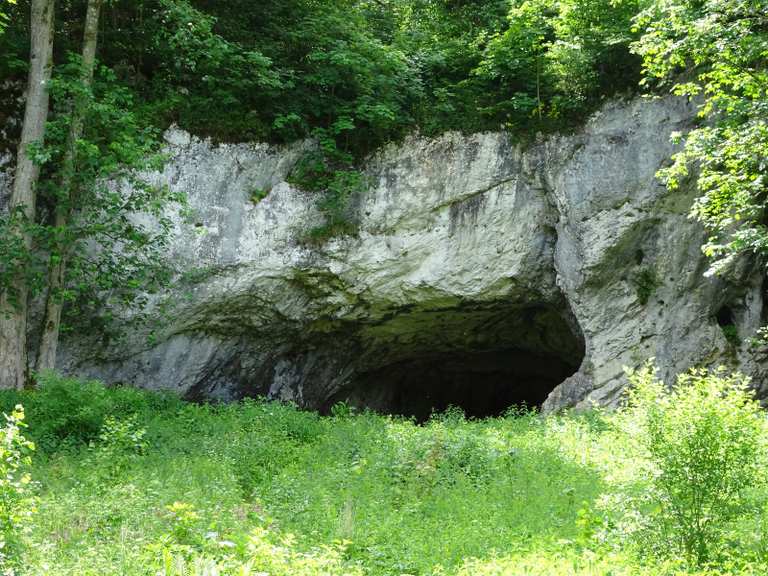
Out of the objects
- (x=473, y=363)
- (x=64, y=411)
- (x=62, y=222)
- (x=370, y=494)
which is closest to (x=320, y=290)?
(x=62, y=222)

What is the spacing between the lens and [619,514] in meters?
5.65

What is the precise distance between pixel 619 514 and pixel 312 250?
345 inches

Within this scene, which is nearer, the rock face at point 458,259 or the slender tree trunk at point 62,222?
the slender tree trunk at point 62,222

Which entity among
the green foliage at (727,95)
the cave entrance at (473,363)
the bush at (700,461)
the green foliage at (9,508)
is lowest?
the cave entrance at (473,363)

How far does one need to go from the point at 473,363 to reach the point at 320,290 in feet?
20.8

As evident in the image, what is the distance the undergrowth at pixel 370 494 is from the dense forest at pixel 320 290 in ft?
0.10

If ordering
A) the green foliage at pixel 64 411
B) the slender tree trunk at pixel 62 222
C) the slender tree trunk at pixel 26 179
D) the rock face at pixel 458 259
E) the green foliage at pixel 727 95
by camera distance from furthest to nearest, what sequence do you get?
1. the rock face at pixel 458 259
2. the slender tree trunk at pixel 26 179
3. the slender tree trunk at pixel 62 222
4. the green foliage at pixel 727 95
5. the green foliage at pixel 64 411

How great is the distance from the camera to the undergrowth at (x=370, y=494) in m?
4.99

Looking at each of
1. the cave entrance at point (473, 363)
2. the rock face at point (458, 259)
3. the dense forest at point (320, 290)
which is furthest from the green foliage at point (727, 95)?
→ the cave entrance at point (473, 363)

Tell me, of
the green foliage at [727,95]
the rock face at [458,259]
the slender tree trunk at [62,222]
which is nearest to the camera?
the green foliage at [727,95]

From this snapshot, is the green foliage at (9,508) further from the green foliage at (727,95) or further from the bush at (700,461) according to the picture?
the green foliage at (727,95)

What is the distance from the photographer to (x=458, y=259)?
13656 mm

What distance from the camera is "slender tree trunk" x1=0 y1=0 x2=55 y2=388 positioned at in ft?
35.6

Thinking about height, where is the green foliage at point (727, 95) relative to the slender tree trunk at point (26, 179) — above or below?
above
